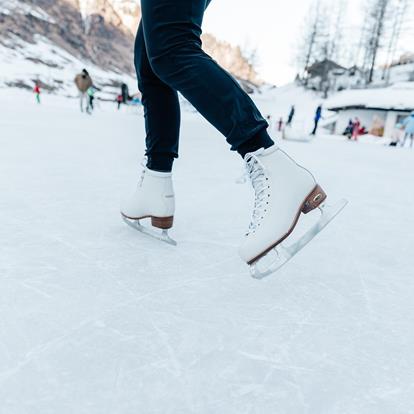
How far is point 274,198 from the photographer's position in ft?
2.48

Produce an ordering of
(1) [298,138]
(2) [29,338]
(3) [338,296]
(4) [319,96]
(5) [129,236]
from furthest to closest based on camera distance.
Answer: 1. (4) [319,96]
2. (1) [298,138]
3. (5) [129,236]
4. (3) [338,296]
5. (2) [29,338]

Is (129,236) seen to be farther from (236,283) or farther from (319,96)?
(319,96)

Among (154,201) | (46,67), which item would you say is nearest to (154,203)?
(154,201)

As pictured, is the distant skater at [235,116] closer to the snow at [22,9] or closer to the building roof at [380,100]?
the building roof at [380,100]

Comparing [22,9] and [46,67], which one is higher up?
[22,9]

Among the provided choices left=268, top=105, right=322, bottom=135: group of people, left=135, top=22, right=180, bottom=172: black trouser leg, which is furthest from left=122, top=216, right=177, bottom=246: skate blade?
left=268, top=105, right=322, bottom=135: group of people

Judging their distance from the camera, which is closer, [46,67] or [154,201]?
[154,201]

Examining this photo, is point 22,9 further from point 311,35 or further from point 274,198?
point 274,198

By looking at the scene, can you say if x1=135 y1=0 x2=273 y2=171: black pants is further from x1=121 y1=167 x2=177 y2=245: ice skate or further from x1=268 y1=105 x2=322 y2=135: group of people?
x1=268 y1=105 x2=322 y2=135: group of people

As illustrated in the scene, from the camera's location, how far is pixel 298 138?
7.06 meters

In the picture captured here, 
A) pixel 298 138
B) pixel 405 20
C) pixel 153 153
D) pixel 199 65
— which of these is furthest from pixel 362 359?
pixel 405 20

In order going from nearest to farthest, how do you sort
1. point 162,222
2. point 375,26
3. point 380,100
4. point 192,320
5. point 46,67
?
point 192,320
point 162,222
point 380,100
point 46,67
point 375,26

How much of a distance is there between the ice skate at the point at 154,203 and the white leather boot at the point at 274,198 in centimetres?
31

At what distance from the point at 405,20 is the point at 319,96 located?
834 cm
